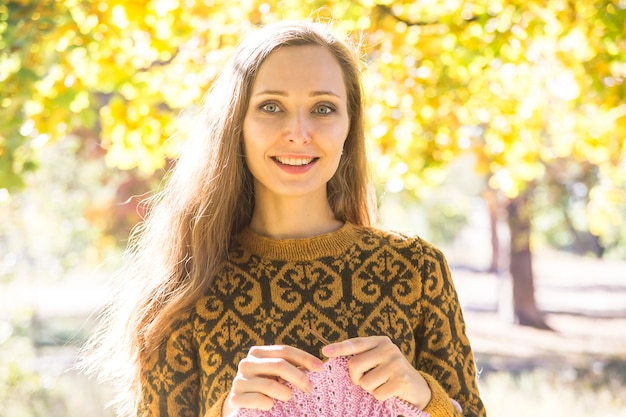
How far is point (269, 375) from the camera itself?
172cm

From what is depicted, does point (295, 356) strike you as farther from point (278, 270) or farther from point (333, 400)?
point (278, 270)

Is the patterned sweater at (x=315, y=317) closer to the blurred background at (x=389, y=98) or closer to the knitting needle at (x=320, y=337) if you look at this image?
the knitting needle at (x=320, y=337)

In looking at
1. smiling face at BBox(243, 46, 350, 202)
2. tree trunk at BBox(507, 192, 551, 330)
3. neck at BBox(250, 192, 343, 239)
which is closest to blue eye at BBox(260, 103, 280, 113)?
smiling face at BBox(243, 46, 350, 202)

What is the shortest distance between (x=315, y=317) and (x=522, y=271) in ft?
33.9

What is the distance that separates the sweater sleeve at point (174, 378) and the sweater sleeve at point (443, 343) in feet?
1.76

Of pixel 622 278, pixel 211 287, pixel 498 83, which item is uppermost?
pixel 498 83

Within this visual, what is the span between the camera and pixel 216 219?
208 cm

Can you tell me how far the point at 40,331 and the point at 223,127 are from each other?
1105 cm

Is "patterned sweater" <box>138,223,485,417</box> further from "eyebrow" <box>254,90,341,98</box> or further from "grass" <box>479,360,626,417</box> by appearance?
"grass" <box>479,360,626,417</box>

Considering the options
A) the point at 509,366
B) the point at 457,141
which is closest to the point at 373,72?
the point at 457,141

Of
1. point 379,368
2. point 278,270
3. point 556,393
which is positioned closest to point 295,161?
point 278,270

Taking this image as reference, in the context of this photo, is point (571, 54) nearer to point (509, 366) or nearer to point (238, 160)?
point (238, 160)

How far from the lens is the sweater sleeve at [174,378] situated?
1.95m

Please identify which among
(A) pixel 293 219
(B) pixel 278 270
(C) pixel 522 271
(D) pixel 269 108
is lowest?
(C) pixel 522 271
